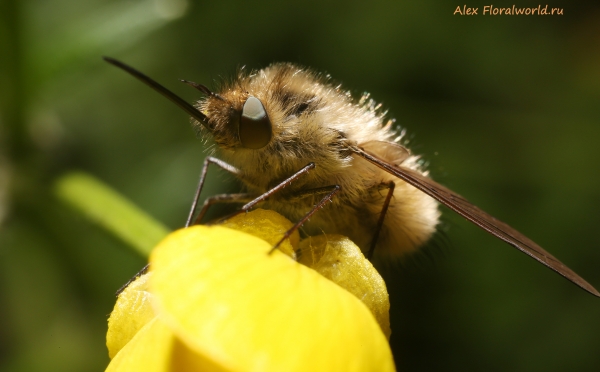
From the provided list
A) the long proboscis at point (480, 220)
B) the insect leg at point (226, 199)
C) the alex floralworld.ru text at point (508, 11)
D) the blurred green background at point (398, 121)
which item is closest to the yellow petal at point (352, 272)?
the long proboscis at point (480, 220)

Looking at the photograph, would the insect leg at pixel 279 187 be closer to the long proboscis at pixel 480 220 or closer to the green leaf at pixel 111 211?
the long proboscis at pixel 480 220

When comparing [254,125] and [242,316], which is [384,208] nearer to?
[254,125]

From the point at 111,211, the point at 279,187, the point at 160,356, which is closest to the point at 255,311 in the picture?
the point at 160,356

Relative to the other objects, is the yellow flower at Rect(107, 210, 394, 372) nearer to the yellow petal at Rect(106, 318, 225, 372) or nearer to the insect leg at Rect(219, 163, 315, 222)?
the yellow petal at Rect(106, 318, 225, 372)

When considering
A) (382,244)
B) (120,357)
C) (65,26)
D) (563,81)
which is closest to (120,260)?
(65,26)

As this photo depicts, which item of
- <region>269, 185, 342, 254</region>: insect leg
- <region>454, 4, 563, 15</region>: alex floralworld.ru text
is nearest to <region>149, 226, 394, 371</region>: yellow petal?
Answer: <region>269, 185, 342, 254</region>: insect leg

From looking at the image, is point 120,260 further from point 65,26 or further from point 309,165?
point 309,165
